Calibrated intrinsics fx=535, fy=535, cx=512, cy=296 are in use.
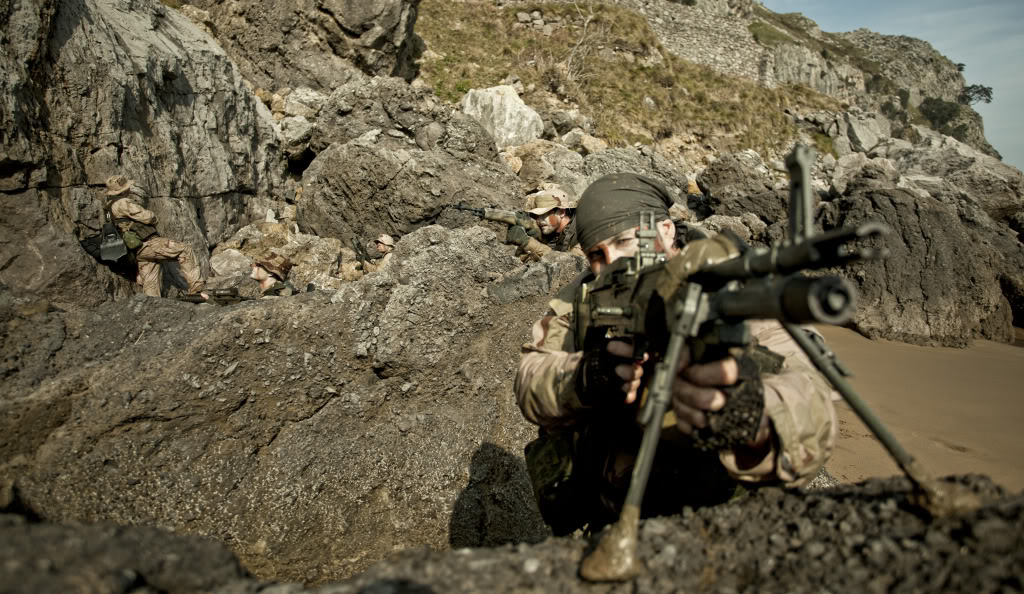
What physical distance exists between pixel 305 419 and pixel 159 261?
480 centimetres

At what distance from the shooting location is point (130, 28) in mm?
8000

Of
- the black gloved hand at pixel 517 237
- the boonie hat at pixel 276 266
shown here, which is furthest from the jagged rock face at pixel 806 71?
the boonie hat at pixel 276 266

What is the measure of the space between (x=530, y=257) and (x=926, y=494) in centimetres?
612

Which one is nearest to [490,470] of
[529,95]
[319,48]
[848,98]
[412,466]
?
[412,466]

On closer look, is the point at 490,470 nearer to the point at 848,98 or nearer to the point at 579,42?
the point at 579,42

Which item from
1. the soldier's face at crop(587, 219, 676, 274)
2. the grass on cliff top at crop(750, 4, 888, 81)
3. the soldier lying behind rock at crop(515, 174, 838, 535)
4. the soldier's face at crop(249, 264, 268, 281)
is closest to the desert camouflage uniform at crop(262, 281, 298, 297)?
the soldier's face at crop(249, 264, 268, 281)

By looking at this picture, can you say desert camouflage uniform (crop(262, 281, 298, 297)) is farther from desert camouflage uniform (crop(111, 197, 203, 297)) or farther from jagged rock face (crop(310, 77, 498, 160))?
jagged rock face (crop(310, 77, 498, 160))

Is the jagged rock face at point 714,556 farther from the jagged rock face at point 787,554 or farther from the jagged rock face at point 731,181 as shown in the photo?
the jagged rock face at point 731,181

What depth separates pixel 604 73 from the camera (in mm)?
22156

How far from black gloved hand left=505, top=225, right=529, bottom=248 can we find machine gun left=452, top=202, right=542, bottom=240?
225mm

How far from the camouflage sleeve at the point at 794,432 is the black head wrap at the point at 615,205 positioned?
931mm

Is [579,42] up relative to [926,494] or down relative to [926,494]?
up

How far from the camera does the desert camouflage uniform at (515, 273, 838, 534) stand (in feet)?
4.99

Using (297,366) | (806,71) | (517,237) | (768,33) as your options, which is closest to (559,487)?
(297,366)
